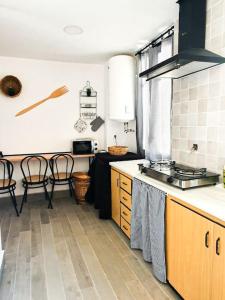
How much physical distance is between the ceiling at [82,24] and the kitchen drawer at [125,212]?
2051mm

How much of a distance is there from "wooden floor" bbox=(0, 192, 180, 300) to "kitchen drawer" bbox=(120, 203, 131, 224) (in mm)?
264

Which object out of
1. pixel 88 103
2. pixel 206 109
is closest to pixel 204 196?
pixel 206 109

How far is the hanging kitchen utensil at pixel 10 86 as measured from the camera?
11.9ft

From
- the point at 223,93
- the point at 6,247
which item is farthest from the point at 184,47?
the point at 6,247

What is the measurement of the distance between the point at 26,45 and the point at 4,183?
1989mm

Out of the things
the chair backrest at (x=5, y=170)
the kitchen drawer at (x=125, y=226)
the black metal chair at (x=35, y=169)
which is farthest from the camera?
the black metal chair at (x=35, y=169)

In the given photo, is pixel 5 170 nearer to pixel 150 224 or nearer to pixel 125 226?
pixel 125 226

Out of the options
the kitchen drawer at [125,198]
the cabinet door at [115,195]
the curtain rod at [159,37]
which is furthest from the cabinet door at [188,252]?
the curtain rod at [159,37]

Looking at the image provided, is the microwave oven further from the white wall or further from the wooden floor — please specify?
the wooden floor

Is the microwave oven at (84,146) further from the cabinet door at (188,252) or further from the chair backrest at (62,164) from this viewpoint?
the cabinet door at (188,252)

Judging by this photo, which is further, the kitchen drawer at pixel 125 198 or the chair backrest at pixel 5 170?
the chair backrest at pixel 5 170

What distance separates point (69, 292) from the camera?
179 cm

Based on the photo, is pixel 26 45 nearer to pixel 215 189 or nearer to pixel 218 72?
pixel 218 72

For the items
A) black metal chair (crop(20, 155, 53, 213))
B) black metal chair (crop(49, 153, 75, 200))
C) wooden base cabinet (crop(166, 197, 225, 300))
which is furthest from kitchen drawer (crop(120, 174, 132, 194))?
black metal chair (crop(20, 155, 53, 213))
